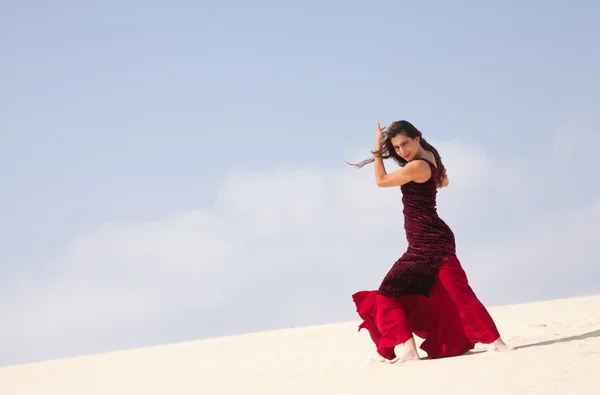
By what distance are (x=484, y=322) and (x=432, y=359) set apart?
0.53 metres

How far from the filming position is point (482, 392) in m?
4.87

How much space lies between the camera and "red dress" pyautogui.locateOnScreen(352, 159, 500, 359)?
6578 millimetres

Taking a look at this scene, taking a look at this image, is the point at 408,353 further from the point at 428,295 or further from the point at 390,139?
the point at 390,139

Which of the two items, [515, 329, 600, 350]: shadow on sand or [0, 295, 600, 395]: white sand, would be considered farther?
[515, 329, 600, 350]: shadow on sand

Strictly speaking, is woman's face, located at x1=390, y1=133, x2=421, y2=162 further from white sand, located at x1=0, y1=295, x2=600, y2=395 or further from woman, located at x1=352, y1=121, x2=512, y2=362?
white sand, located at x1=0, y1=295, x2=600, y2=395

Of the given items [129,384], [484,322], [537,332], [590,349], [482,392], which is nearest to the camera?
[482,392]

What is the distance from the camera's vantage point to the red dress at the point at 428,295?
658 cm

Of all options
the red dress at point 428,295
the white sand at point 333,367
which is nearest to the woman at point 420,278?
the red dress at point 428,295

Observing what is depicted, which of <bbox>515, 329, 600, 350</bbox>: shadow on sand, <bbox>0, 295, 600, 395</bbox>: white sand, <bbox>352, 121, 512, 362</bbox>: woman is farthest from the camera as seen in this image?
<bbox>515, 329, 600, 350</bbox>: shadow on sand

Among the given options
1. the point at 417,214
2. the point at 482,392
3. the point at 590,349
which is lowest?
the point at 482,392

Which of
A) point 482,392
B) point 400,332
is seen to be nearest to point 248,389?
point 400,332

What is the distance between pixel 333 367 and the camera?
25.8 ft

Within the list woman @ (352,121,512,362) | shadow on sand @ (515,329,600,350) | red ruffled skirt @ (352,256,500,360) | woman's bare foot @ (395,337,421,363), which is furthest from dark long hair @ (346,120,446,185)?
shadow on sand @ (515,329,600,350)

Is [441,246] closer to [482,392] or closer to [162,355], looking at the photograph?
[482,392]
